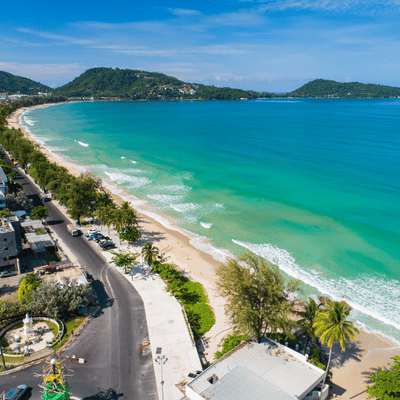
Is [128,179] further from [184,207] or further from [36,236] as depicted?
[36,236]

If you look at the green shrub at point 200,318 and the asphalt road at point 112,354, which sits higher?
the asphalt road at point 112,354

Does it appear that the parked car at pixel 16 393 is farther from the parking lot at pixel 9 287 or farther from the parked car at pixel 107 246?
the parked car at pixel 107 246

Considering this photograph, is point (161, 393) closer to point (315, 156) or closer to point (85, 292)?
point (85, 292)

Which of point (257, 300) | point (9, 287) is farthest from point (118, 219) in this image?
point (257, 300)

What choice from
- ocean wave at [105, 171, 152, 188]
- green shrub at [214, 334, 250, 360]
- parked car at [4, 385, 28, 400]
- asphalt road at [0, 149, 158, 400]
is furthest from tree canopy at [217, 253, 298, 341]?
ocean wave at [105, 171, 152, 188]

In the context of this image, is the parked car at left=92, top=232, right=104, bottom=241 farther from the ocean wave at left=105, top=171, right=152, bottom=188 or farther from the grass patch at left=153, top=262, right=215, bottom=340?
the ocean wave at left=105, top=171, right=152, bottom=188

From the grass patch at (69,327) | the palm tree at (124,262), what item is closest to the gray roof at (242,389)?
the grass patch at (69,327)
